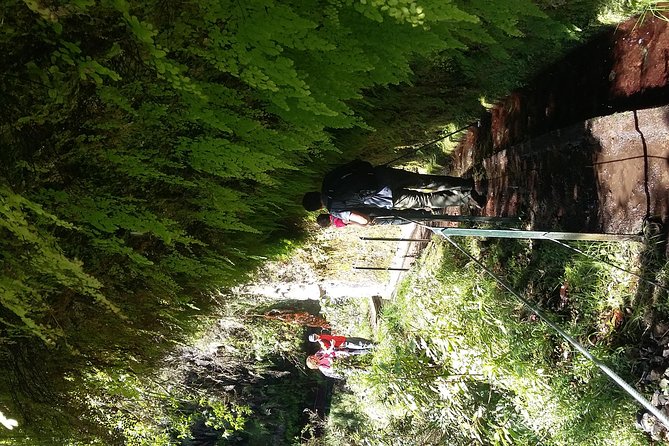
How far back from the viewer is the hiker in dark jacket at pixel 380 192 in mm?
4758

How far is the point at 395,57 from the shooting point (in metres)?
2.83

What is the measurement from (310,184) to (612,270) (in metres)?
2.54

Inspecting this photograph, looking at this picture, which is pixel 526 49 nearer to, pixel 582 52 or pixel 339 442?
pixel 582 52

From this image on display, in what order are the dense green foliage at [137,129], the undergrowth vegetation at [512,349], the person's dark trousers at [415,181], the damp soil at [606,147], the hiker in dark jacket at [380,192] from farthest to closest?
1. the person's dark trousers at [415,181]
2. the hiker in dark jacket at [380,192]
3. the undergrowth vegetation at [512,349]
4. the damp soil at [606,147]
5. the dense green foliage at [137,129]

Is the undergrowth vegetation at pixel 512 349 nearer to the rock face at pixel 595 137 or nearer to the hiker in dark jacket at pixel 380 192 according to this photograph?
the rock face at pixel 595 137

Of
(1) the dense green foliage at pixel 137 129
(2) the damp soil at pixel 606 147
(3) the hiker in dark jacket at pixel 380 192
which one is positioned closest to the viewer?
(1) the dense green foliage at pixel 137 129

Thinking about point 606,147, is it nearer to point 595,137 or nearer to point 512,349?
point 595,137

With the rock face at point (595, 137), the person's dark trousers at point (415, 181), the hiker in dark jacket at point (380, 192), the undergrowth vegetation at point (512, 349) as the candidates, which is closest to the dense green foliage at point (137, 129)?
the rock face at point (595, 137)

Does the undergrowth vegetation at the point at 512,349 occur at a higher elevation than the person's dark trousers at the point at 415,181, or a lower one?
lower

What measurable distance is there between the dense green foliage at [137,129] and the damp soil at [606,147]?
451mm

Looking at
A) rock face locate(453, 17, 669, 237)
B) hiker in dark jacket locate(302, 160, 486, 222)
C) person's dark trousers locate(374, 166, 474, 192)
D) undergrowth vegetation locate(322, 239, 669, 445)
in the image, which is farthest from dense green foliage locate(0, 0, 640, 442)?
undergrowth vegetation locate(322, 239, 669, 445)

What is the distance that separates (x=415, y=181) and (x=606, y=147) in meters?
1.85

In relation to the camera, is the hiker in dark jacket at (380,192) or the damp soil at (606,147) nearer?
the damp soil at (606,147)

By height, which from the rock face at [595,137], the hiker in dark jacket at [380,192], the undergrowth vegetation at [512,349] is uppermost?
the rock face at [595,137]
